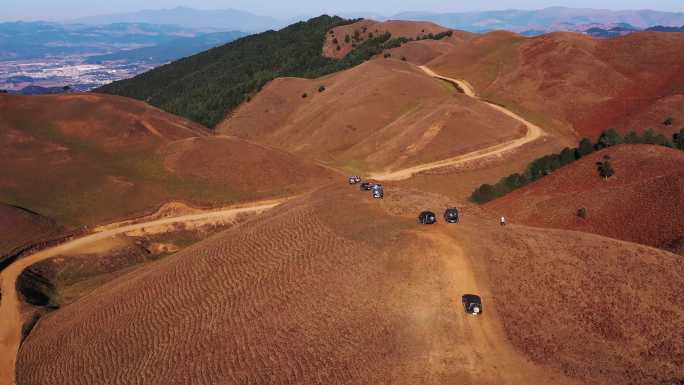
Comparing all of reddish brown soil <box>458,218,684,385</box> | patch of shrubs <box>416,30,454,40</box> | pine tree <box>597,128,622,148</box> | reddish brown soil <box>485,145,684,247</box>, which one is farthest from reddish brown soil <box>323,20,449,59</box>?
reddish brown soil <box>458,218,684,385</box>

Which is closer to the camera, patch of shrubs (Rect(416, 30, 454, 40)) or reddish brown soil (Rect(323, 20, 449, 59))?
patch of shrubs (Rect(416, 30, 454, 40))

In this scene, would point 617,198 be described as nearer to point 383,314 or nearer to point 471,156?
point 471,156


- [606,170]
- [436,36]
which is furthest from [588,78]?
[436,36]

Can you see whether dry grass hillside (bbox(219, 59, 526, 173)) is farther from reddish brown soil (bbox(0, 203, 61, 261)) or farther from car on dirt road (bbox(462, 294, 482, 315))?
car on dirt road (bbox(462, 294, 482, 315))

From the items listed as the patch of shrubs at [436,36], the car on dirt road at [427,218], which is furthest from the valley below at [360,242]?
the patch of shrubs at [436,36]

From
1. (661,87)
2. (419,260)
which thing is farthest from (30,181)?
(661,87)

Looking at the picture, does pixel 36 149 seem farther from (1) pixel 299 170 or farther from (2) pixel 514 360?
(2) pixel 514 360
